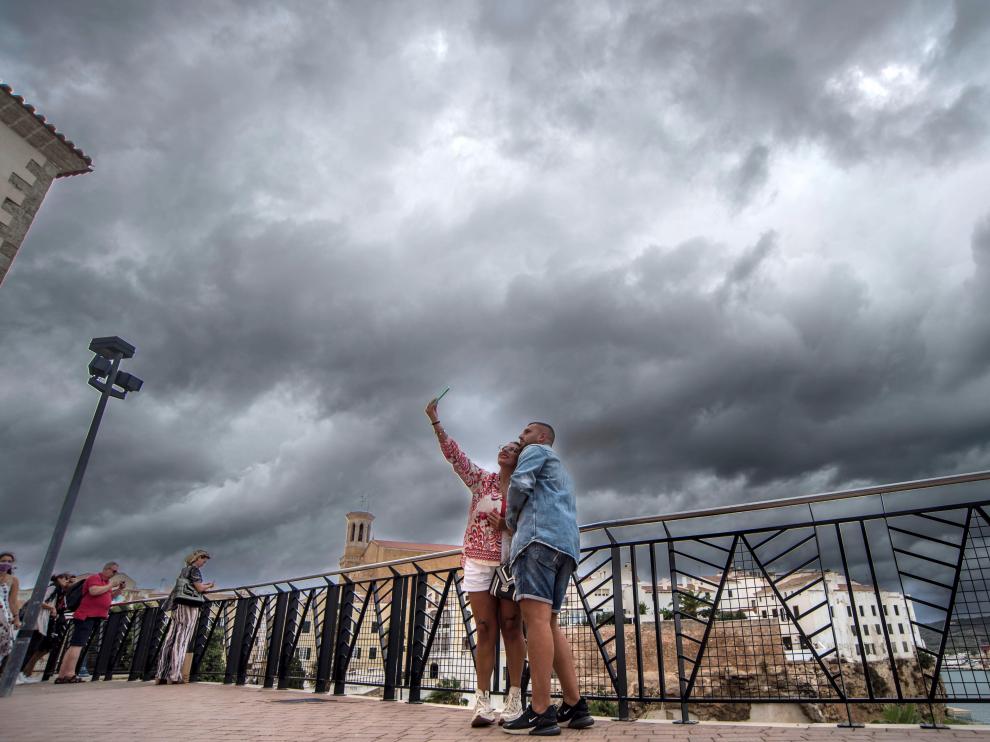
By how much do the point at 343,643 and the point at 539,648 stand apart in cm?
368

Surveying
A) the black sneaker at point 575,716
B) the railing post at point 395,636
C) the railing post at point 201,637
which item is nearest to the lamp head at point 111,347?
the railing post at point 201,637

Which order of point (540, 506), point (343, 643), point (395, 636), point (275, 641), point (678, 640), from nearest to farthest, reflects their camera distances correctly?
point (540, 506), point (678, 640), point (395, 636), point (343, 643), point (275, 641)

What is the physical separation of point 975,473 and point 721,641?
1.54m

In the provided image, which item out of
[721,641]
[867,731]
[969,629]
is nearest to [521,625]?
[721,641]

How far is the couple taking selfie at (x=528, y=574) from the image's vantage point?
276 centimetres

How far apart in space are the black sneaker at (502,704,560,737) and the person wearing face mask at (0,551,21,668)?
5855 mm

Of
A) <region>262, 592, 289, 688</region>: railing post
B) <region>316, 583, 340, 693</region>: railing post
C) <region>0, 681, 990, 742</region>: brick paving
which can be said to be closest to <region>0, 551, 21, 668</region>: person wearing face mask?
<region>0, 681, 990, 742</region>: brick paving

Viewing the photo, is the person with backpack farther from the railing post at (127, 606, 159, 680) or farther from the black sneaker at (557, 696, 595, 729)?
the black sneaker at (557, 696, 595, 729)

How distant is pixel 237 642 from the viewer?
7.25 m

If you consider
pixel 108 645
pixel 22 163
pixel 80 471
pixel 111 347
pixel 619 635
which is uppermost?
pixel 22 163

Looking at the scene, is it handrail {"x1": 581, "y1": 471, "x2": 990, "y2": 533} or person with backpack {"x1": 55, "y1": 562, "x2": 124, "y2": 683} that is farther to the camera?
person with backpack {"x1": 55, "y1": 562, "x2": 124, "y2": 683}

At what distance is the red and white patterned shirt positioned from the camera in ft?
10.8

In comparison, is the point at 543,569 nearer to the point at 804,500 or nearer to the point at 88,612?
the point at 804,500

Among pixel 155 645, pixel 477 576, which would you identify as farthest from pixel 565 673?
pixel 155 645
